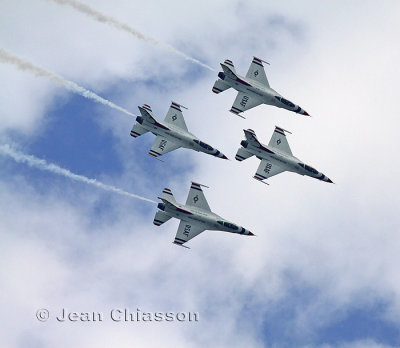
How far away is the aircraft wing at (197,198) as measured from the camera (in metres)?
118

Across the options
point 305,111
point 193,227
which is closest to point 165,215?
point 193,227

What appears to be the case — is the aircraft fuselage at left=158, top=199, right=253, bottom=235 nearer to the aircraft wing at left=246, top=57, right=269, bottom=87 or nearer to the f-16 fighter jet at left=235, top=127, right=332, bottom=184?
the f-16 fighter jet at left=235, top=127, right=332, bottom=184

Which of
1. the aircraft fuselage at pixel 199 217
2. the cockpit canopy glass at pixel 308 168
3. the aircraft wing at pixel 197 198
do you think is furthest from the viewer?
the cockpit canopy glass at pixel 308 168

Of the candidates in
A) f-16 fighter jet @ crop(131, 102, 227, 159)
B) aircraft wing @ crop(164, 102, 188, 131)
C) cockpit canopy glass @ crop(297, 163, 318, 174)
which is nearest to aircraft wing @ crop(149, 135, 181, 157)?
f-16 fighter jet @ crop(131, 102, 227, 159)

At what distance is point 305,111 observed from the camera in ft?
413

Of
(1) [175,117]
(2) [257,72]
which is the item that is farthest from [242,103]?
(1) [175,117]

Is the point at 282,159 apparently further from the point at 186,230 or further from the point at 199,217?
the point at 186,230

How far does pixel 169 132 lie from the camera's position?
120 metres

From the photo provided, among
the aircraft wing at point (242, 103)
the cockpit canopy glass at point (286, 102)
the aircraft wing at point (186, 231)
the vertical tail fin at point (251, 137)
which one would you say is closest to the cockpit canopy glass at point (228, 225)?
the aircraft wing at point (186, 231)

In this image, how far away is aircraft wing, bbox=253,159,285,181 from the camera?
120m

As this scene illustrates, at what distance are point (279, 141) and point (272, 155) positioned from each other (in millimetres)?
2448

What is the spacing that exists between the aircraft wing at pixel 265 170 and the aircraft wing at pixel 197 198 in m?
6.15

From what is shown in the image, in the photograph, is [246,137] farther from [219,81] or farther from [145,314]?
[145,314]

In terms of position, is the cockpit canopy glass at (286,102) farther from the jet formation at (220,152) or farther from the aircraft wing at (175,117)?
the aircraft wing at (175,117)
